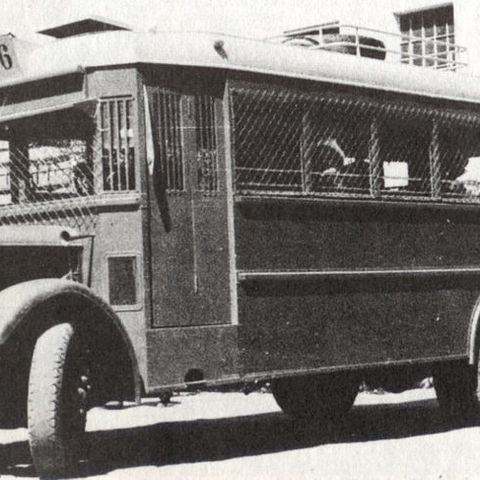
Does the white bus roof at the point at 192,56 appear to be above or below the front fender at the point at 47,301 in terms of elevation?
above

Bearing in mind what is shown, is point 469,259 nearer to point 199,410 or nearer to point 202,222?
point 202,222

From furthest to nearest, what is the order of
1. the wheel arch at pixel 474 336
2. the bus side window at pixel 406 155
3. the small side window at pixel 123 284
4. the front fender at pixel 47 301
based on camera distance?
1. the wheel arch at pixel 474 336
2. the bus side window at pixel 406 155
3. the small side window at pixel 123 284
4. the front fender at pixel 47 301

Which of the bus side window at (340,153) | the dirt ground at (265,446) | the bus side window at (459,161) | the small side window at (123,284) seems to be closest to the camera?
the dirt ground at (265,446)

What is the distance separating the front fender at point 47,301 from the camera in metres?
7.04

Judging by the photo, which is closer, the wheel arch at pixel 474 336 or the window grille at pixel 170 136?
the window grille at pixel 170 136

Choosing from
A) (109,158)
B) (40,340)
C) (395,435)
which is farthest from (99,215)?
(395,435)

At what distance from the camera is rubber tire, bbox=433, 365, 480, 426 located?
34.4 ft

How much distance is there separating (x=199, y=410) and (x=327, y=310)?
15.4ft

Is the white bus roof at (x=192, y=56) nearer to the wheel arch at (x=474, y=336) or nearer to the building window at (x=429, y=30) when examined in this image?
the wheel arch at (x=474, y=336)

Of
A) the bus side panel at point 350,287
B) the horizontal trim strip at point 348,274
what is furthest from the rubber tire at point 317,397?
the horizontal trim strip at point 348,274

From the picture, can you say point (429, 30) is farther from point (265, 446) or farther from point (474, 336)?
point (265, 446)

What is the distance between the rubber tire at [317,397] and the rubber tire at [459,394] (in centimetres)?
75

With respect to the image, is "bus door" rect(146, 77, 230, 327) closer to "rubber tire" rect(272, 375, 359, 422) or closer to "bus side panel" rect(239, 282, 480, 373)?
"bus side panel" rect(239, 282, 480, 373)

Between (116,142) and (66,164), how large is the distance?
0.50 meters
